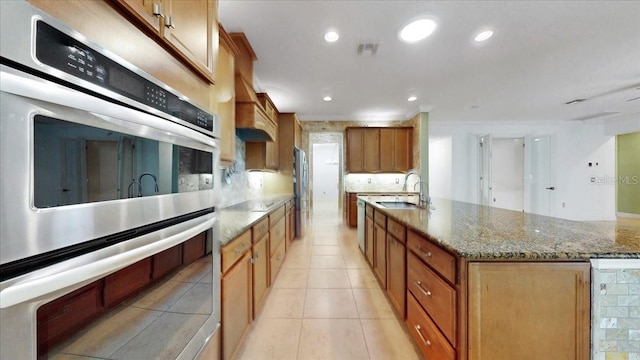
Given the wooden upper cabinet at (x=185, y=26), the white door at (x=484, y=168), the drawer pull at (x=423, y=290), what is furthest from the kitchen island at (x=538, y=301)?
the white door at (x=484, y=168)

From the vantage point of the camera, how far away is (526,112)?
211 inches

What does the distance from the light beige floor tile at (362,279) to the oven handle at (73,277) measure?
2.17 metres

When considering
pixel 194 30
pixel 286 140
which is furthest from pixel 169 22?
pixel 286 140

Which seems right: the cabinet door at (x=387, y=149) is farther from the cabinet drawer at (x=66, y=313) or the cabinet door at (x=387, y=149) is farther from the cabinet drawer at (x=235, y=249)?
the cabinet drawer at (x=66, y=313)

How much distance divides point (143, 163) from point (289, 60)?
2565mm

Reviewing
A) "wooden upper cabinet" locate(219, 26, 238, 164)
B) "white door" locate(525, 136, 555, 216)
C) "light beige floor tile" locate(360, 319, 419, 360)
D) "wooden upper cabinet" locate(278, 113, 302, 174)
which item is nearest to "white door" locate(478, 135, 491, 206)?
"white door" locate(525, 136, 555, 216)

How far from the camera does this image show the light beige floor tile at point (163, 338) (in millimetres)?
750

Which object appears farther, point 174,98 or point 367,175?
point 367,175

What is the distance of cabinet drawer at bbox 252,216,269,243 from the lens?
185 centimetres

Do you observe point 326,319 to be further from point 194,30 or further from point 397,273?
point 194,30

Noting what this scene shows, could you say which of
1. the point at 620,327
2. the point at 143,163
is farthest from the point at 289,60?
the point at 620,327

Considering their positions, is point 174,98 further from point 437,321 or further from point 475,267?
point 437,321

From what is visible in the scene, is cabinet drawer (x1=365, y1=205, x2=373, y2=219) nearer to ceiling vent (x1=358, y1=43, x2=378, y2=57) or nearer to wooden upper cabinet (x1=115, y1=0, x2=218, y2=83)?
ceiling vent (x1=358, y1=43, x2=378, y2=57)

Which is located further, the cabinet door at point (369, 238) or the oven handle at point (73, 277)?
the cabinet door at point (369, 238)
